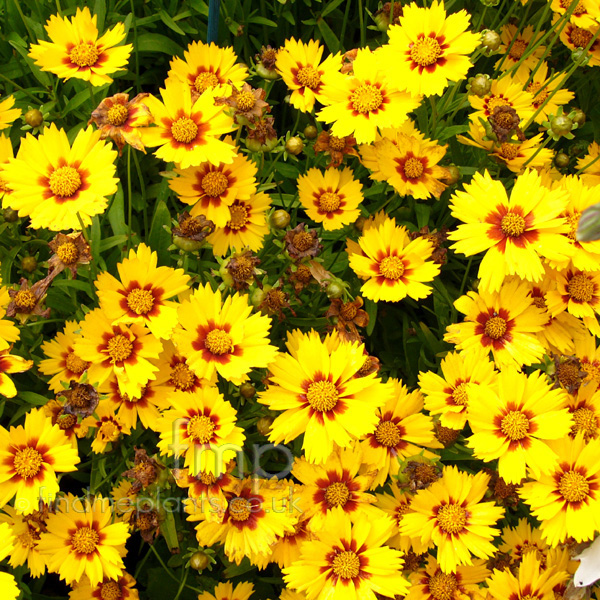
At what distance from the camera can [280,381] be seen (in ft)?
4.33

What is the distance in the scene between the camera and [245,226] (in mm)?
1556

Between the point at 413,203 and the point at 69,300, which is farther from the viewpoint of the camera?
the point at 413,203

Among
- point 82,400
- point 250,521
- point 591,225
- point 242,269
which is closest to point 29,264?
point 82,400

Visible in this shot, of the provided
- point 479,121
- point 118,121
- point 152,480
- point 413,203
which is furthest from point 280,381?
point 479,121

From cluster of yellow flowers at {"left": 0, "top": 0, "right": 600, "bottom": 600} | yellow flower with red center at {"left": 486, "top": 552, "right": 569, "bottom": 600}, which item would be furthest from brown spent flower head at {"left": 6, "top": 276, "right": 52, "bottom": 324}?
yellow flower with red center at {"left": 486, "top": 552, "right": 569, "bottom": 600}

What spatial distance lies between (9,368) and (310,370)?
0.58m

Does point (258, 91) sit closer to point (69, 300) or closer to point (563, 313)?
point (69, 300)

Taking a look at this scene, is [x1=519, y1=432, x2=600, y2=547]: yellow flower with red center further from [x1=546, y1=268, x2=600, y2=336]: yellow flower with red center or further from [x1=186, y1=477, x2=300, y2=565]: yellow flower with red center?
[x1=186, y1=477, x2=300, y2=565]: yellow flower with red center

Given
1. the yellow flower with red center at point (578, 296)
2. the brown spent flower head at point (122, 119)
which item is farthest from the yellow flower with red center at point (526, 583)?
the brown spent flower head at point (122, 119)

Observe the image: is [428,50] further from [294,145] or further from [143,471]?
[143,471]

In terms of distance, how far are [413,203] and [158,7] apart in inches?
33.6

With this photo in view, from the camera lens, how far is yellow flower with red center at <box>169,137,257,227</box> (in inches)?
58.1

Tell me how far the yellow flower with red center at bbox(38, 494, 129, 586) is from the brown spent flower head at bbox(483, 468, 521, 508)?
0.75 m

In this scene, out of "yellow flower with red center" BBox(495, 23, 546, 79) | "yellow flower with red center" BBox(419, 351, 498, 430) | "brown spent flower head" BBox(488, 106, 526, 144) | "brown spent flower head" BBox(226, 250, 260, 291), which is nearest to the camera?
"brown spent flower head" BBox(226, 250, 260, 291)
